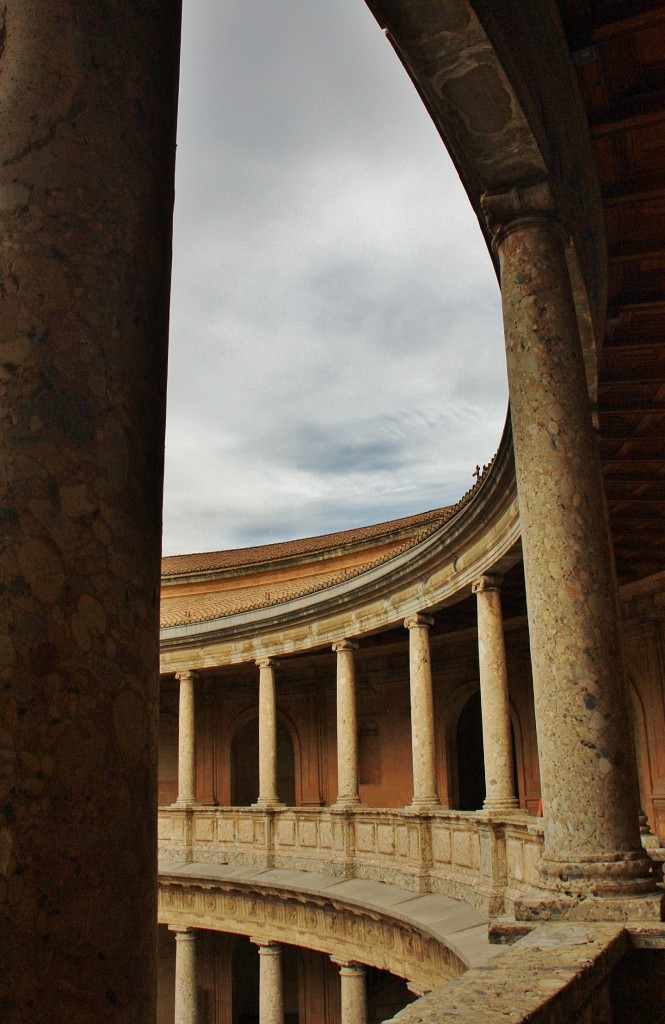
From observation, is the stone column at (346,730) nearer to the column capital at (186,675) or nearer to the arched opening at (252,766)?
the column capital at (186,675)

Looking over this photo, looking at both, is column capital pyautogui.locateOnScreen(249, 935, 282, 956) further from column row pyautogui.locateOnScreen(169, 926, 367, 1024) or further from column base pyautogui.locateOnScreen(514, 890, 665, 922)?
column base pyautogui.locateOnScreen(514, 890, 665, 922)

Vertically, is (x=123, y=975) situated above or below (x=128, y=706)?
below

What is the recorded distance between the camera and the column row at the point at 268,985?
50.2 ft

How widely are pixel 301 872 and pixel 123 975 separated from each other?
58.0ft

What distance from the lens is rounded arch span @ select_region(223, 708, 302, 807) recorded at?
87.0 ft

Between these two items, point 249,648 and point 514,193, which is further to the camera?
point 249,648

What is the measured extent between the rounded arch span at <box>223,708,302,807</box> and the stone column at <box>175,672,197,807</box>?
402 cm

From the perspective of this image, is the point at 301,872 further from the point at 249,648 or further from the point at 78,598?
the point at 78,598

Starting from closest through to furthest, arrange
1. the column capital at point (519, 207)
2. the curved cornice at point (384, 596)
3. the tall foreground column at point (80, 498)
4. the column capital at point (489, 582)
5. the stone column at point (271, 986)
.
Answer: the tall foreground column at point (80, 498) → the column capital at point (519, 207) → the curved cornice at point (384, 596) → the column capital at point (489, 582) → the stone column at point (271, 986)

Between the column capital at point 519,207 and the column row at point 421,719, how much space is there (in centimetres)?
810

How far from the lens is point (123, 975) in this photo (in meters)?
1.67

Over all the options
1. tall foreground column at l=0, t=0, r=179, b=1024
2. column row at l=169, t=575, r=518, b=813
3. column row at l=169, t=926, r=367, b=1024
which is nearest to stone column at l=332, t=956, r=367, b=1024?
column row at l=169, t=926, r=367, b=1024

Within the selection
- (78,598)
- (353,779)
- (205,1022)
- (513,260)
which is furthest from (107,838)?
(205,1022)

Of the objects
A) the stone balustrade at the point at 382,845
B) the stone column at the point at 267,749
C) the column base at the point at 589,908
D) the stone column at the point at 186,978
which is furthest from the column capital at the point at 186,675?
the column base at the point at 589,908
